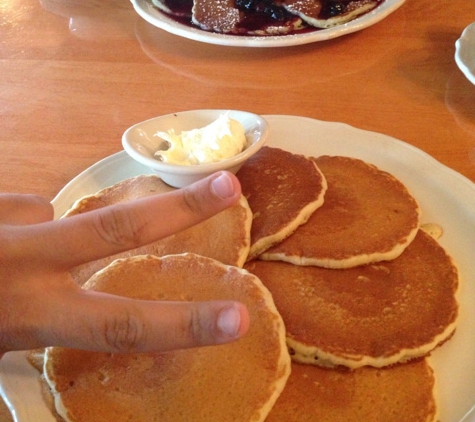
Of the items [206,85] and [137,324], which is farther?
[206,85]

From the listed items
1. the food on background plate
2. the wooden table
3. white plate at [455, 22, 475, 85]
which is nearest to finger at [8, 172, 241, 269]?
the wooden table

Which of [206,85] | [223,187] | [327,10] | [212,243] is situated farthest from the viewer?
[327,10]

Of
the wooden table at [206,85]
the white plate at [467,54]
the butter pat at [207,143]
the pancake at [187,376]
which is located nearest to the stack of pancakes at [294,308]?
the pancake at [187,376]

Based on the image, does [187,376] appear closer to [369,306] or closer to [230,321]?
[230,321]

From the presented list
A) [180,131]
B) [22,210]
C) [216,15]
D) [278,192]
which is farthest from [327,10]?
[22,210]

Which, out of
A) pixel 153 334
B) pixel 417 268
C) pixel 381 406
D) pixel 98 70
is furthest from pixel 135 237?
pixel 98 70

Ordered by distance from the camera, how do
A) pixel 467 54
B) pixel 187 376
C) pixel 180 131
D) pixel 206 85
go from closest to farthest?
pixel 187 376
pixel 180 131
pixel 467 54
pixel 206 85
